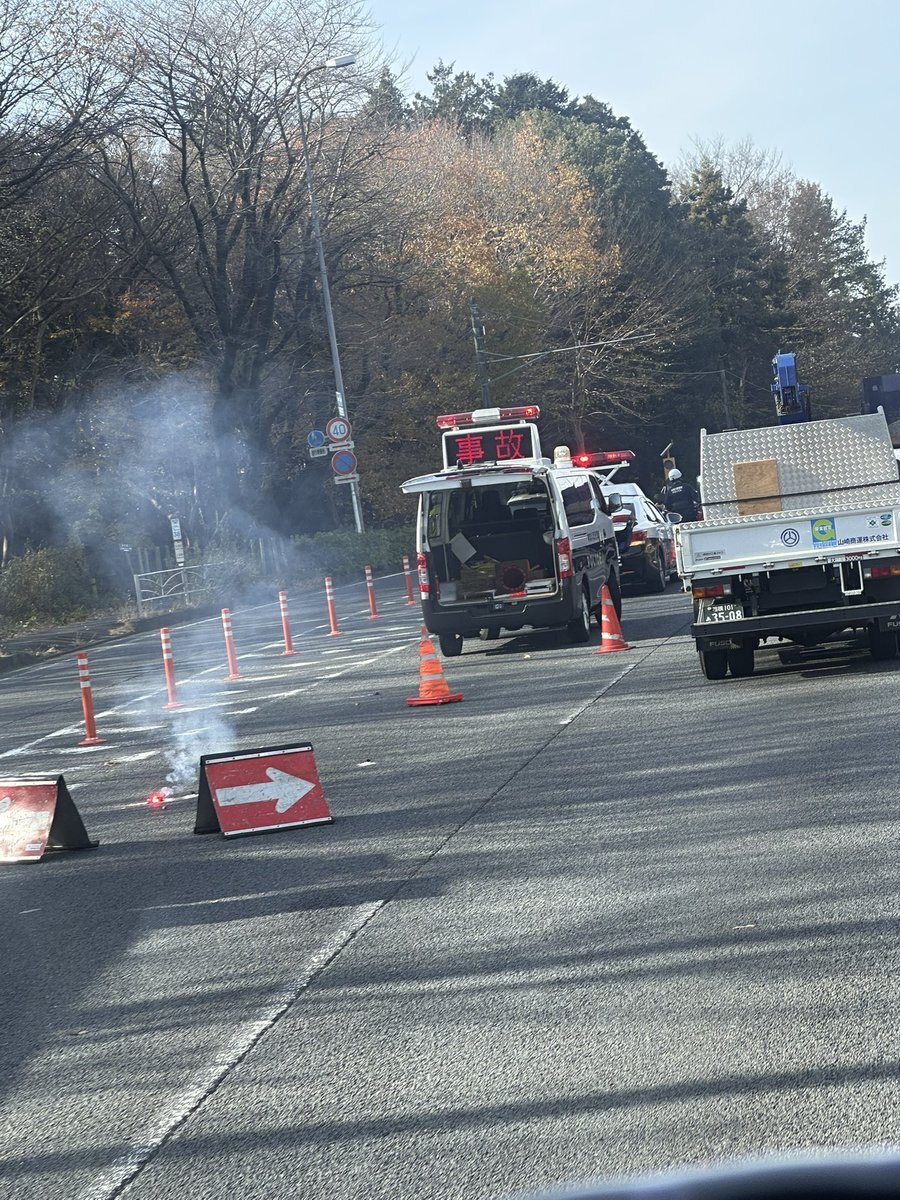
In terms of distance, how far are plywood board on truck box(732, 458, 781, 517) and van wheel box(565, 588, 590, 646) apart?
3815 millimetres

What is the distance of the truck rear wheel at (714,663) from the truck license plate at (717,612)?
49 cm

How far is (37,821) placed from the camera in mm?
9352

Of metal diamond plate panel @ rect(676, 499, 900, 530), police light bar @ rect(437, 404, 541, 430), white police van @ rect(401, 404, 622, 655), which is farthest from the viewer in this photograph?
police light bar @ rect(437, 404, 541, 430)

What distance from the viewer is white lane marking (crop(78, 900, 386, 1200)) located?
4445mm

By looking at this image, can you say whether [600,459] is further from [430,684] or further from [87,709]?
[87,709]

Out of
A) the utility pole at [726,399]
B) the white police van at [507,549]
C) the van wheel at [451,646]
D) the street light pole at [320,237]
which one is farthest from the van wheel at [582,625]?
the utility pole at [726,399]

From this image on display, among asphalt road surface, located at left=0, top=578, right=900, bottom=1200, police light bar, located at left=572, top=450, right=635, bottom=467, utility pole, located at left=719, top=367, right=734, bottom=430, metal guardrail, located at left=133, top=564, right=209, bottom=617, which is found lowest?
asphalt road surface, located at left=0, top=578, right=900, bottom=1200

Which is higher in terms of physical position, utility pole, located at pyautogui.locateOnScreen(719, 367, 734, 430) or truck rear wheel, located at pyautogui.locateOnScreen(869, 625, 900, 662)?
utility pole, located at pyautogui.locateOnScreen(719, 367, 734, 430)

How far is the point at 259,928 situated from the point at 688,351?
71.1m

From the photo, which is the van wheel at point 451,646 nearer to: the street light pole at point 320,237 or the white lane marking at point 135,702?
the white lane marking at point 135,702

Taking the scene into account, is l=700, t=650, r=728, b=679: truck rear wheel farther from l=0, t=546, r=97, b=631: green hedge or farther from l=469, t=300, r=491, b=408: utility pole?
l=469, t=300, r=491, b=408: utility pole

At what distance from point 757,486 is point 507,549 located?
4.72 metres

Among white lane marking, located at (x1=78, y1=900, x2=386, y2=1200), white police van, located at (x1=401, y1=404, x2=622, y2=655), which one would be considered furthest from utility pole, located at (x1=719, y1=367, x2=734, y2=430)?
white lane marking, located at (x1=78, y1=900, x2=386, y2=1200)

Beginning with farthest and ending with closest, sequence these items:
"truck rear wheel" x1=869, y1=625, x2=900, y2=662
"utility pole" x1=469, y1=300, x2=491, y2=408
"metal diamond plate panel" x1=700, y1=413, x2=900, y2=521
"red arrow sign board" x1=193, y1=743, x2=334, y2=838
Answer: "utility pole" x1=469, y1=300, x2=491, y2=408 → "metal diamond plate panel" x1=700, y1=413, x2=900, y2=521 → "truck rear wheel" x1=869, y1=625, x2=900, y2=662 → "red arrow sign board" x1=193, y1=743, x2=334, y2=838
